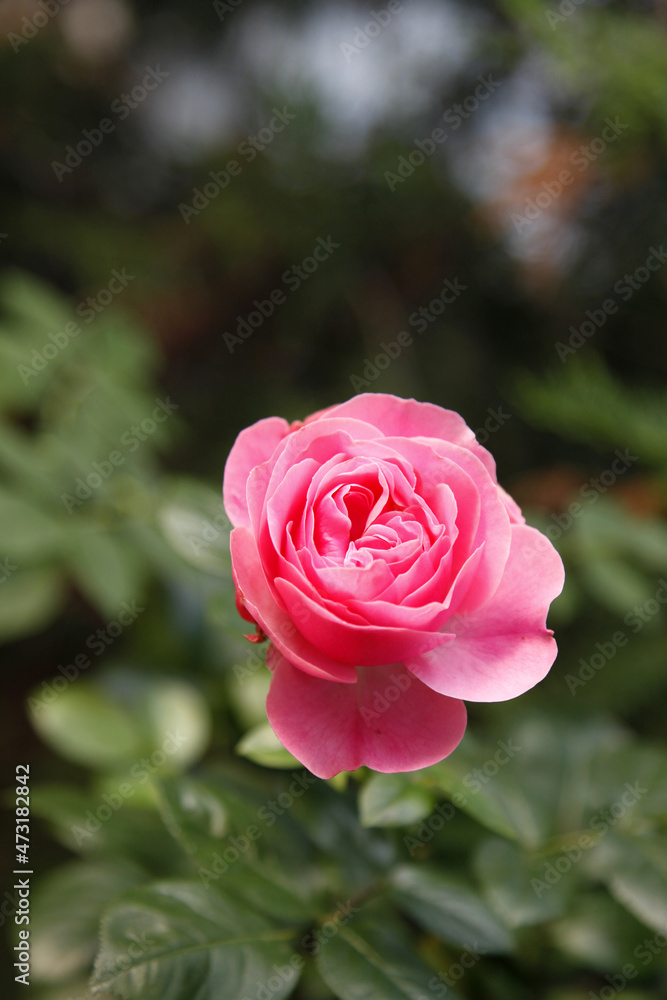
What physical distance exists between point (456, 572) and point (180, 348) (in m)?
1.14

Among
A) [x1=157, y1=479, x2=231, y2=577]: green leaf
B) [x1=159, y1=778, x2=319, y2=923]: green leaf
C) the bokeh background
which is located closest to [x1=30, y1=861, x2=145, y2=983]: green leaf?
the bokeh background

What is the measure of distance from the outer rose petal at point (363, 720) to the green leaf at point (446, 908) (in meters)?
0.16

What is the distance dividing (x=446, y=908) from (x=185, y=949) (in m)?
0.16

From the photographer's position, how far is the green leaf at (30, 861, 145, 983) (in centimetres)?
55

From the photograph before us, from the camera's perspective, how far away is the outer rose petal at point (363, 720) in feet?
1.09

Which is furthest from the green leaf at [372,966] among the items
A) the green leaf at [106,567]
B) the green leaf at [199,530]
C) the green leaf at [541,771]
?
the green leaf at [106,567]

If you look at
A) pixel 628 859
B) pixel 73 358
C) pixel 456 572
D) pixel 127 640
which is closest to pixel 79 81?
pixel 73 358

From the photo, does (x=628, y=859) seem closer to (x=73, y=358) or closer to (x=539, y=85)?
(x=73, y=358)

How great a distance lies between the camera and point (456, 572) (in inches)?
13.7

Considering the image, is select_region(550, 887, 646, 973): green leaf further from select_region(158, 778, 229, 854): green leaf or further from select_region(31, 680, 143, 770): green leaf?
select_region(31, 680, 143, 770): green leaf

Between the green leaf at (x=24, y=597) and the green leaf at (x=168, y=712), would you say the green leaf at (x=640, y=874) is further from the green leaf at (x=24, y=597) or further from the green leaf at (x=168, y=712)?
the green leaf at (x=24, y=597)

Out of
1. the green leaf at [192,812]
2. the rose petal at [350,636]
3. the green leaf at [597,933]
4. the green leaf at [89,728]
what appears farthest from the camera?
the green leaf at [89,728]

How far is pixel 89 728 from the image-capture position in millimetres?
682

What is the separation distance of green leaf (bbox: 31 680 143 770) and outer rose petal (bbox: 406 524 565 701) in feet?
1.42
